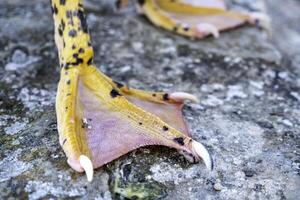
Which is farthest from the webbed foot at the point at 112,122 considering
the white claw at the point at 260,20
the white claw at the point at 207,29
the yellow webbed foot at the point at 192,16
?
the white claw at the point at 260,20

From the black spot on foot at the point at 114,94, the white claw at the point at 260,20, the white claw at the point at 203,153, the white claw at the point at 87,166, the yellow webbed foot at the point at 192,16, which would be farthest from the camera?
the white claw at the point at 260,20

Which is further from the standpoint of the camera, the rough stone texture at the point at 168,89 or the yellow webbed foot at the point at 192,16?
the yellow webbed foot at the point at 192,16

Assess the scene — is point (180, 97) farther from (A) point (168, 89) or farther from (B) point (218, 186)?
(B) point (218, 186)

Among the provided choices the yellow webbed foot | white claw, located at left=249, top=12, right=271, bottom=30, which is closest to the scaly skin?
the yellow webbed foot

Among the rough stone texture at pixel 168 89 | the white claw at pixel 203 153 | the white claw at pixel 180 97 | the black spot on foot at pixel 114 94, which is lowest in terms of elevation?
the rough stone texture at pixel 168 89

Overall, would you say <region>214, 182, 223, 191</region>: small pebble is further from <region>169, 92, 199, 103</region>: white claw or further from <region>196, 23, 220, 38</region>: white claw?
<region>196, 23, 220, 38</region>: white claw

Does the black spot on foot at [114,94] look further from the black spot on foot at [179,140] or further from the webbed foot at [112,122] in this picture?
the black spot on foot at [179,140]
